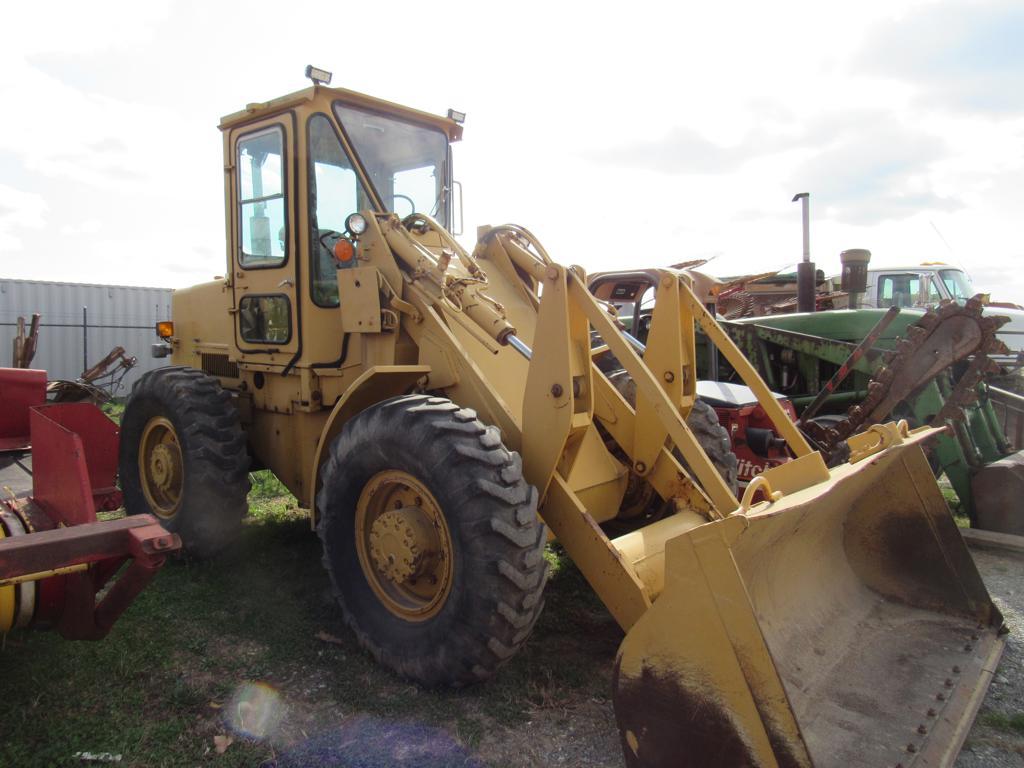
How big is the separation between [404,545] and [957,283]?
991cm

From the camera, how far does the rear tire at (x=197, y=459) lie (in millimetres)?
4887

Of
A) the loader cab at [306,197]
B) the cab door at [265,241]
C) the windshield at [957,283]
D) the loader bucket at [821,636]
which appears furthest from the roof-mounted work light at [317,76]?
the windshield at [957,283]

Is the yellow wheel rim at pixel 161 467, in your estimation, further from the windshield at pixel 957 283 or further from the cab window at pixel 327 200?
the windshield at pixel 957 283

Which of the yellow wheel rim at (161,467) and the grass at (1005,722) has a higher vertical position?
the yellow wheel rim at (161,467)

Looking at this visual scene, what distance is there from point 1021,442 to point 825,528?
4644 mm

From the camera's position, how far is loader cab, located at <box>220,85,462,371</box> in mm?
4863

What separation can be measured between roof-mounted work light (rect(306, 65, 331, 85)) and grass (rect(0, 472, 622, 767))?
3.19 metres

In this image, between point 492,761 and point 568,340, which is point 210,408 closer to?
point 568,340

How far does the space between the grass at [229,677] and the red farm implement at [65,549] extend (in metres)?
0.41

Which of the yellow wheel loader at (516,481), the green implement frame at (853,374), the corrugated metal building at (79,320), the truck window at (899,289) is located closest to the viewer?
the yellow wheel loader at (516,481)

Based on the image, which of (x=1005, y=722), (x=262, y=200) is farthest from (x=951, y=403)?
(x=262, y=200)

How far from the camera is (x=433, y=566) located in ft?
12.0

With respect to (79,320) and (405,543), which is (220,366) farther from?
(79,320)

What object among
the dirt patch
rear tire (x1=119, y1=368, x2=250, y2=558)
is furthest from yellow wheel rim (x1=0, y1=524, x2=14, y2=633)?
the dirt patch
